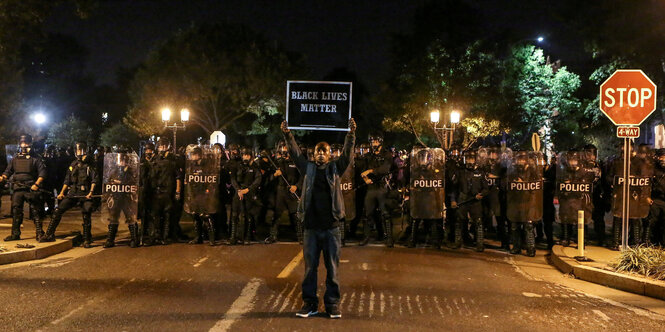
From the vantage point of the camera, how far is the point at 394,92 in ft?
134

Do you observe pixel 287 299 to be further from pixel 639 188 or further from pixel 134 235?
pixel 639 188

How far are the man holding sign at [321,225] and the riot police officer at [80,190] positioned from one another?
6947mm

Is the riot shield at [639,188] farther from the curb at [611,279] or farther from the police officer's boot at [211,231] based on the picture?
the police officer's boot at [211,231]

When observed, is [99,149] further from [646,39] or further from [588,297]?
[646,39]

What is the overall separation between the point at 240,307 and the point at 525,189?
7.15m

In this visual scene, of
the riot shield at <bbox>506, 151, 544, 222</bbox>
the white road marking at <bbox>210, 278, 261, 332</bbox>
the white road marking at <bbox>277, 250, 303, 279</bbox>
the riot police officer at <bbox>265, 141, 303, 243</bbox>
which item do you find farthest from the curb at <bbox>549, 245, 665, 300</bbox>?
the riot police officer at <bbox>265, 141, 303, 243</bbox>

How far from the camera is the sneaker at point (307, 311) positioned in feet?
23.7

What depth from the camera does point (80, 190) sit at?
41.8 feet

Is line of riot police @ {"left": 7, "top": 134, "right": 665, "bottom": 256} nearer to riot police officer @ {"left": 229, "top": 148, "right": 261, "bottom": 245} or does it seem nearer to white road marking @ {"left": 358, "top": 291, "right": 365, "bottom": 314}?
riot police officer @ {"left": 229, "top": 148, "right": 261, "bottom": 245}

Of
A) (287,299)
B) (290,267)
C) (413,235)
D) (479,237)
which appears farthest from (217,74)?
(287,299)

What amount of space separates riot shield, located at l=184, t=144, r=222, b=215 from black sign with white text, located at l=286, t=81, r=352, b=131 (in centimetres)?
480

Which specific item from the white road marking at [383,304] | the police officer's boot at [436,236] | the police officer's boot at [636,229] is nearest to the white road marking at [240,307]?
the white road marking at [383,304]

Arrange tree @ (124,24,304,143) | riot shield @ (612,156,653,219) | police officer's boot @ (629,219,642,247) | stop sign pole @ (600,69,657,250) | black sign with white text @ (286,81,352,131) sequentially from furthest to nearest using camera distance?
tree @ (124,24,304,143) → black sign with white text @ (286,81,352,131) → police officer's boot @ (629,219,642,247) → riot shield @ (612,156,653,219) → stop sign pole @ (600,69,657,250)

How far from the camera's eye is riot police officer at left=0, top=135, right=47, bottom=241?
42.5 ft
